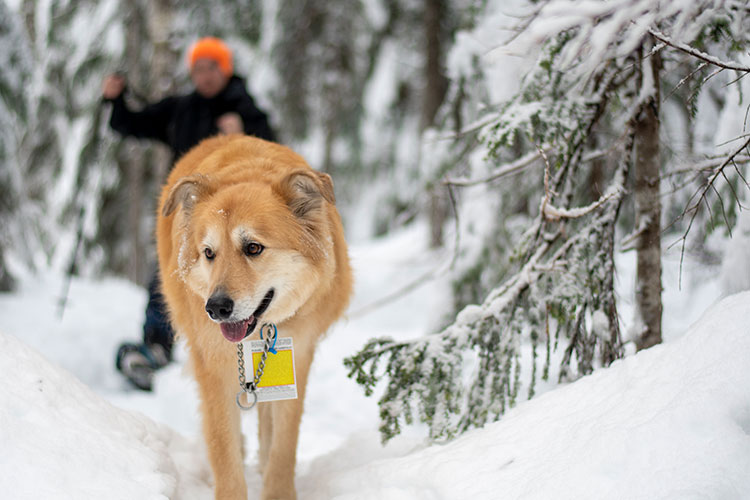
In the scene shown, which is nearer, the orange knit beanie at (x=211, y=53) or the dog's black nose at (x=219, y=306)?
the dog's black nose at (x=219, y=306)

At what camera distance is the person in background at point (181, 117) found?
4445 mm

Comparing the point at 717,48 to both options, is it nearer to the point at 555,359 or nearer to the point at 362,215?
the point at 555,359

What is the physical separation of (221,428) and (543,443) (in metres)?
1.35

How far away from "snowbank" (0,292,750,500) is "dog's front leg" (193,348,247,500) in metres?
0.19

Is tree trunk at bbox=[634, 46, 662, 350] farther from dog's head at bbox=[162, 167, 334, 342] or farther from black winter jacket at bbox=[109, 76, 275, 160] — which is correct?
black winter jacket at bbox=[109, 76, 275, 160]

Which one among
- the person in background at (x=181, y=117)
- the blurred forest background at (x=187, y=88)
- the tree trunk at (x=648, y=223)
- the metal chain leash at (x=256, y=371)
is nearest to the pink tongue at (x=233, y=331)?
the metal chain leash at (x=256, y=371)

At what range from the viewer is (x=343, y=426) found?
4.67m

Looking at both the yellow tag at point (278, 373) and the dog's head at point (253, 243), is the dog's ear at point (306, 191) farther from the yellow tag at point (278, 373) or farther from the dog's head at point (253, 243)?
the yellow tag at point (278, 373)

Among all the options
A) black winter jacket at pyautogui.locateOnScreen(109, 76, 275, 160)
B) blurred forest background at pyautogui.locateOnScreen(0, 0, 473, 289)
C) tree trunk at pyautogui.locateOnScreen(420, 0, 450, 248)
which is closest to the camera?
black winter jacket at pyautogui.locateOnScreen(109, 76, 275, 160)

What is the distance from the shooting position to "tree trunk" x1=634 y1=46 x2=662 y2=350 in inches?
106

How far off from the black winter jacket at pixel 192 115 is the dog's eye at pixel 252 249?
7.20 feet

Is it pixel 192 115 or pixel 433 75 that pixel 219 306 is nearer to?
pixel 192 115

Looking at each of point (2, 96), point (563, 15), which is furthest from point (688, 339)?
point (2, 96)

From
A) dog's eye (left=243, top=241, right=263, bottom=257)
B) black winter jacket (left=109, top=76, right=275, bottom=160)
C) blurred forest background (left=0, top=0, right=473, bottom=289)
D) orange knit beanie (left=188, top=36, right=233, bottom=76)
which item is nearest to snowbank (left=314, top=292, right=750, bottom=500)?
dog's eye (left=243, top=241, right=263, bottom=257)
